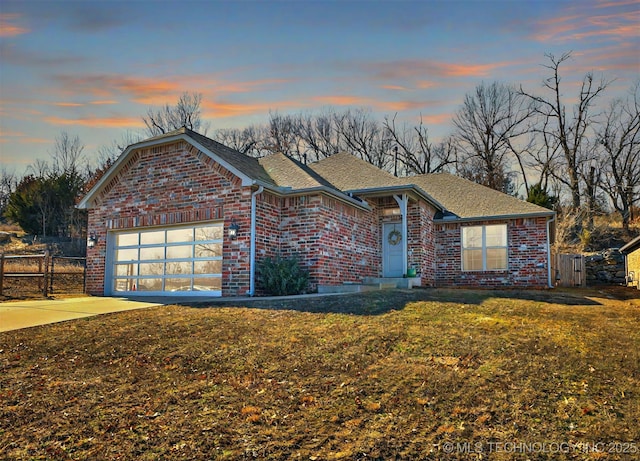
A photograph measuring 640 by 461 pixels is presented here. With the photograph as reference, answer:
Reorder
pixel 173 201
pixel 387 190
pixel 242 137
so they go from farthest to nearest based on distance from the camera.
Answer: pixel 242 137 → pixel 387 190 → pixel 173 201

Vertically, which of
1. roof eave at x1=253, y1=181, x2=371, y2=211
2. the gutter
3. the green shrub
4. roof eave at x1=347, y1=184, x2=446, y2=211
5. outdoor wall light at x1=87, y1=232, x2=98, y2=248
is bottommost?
the green shrub

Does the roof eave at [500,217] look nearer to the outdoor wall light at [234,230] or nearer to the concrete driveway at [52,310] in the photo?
the outdoor wall light at [234,230]

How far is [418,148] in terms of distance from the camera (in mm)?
38500

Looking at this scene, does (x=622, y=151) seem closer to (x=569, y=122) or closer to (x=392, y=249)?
(x=569, y=122)

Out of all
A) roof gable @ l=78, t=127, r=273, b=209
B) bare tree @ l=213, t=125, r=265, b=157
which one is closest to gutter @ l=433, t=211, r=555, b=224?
roof gable @ l=78, t=127, r=273, b=209

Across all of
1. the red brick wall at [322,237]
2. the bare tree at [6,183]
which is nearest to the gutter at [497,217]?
the red brick wall at [322,237]

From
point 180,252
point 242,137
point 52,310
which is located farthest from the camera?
point 242,137

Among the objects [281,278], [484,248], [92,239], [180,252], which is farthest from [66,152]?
[484,248]

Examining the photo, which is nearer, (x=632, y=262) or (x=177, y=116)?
(x=632, y=262)

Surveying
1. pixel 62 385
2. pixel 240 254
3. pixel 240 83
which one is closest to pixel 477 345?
pixel 62 385

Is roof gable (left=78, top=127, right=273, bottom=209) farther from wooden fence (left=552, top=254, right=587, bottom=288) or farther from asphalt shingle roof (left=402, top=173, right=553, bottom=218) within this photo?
wooden fence (left=552, top=254, right=587, bottom=288)

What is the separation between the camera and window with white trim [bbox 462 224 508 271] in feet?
59.3

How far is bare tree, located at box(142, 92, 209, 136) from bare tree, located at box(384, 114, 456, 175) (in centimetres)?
1466

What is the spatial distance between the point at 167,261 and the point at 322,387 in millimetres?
10174
